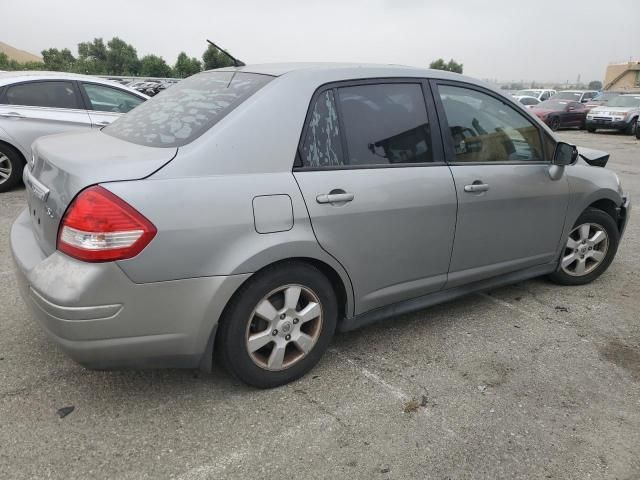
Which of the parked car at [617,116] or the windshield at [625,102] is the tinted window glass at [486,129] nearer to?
the parked car at [617,116]

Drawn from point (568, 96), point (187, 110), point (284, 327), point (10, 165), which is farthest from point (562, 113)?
point (284, 327)

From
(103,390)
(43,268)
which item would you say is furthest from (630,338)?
(43,268)

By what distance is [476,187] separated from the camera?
10.5 ft

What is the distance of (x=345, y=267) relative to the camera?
9.02 feet

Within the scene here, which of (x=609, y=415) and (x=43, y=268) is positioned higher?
(x=43, y=268)

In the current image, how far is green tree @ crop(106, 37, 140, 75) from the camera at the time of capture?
65688mm

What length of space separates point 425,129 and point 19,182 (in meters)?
5.87

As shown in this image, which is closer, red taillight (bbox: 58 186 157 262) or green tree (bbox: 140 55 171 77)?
red taillight (bbox: 58 186 157 262)

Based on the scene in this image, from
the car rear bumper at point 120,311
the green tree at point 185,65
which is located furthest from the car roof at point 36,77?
the green tree at point 185,65

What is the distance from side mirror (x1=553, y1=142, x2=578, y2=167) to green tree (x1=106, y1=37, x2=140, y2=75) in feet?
222

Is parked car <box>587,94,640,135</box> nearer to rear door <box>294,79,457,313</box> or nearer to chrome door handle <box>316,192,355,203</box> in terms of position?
rear door <box>294,79,457,313</box>

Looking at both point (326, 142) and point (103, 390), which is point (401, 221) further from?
point (103, 390)

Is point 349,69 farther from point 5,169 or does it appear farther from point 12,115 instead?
point 5,169

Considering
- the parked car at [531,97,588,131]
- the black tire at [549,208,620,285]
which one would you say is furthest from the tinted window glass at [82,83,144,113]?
the parked car at [531,97,588,131]
